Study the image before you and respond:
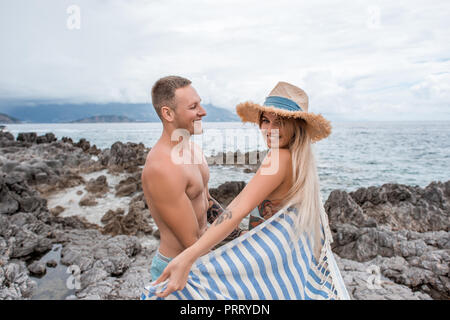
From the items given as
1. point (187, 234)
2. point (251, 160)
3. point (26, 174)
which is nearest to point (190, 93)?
point (187, 234)

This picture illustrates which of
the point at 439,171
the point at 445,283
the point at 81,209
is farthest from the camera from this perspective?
the point at 439,171

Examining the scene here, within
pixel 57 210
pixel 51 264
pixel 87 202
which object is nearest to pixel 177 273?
pixel 51 264

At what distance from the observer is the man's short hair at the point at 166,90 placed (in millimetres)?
2027

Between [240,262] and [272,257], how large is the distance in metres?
0.20

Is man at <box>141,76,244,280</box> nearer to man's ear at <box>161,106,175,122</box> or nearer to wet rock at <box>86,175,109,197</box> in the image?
man's ear at <box>161,106,175,122</box>

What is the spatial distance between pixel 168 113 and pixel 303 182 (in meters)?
1.01

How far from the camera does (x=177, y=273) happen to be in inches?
63.9

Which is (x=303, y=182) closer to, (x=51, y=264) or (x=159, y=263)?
Answer: (x=159, y=263)

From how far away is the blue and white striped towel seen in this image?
69.2 inches

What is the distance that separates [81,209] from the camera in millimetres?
11102

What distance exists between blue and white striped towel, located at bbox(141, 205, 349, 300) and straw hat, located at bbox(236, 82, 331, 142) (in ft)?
1.84

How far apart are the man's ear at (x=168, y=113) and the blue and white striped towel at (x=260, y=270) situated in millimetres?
917

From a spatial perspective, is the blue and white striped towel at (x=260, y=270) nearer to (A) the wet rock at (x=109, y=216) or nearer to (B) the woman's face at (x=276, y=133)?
(B) the woman's face at (x=276, y=133)
